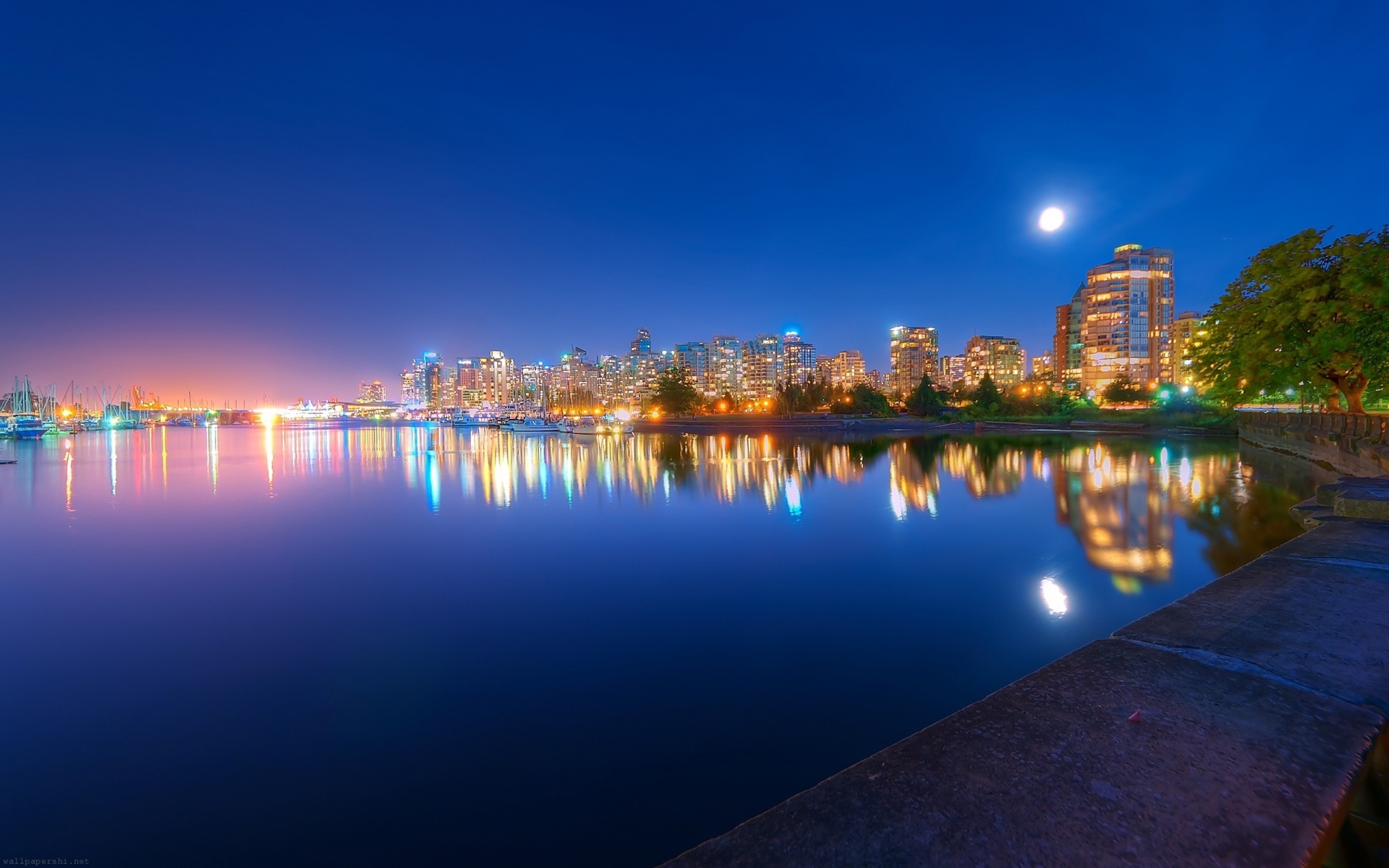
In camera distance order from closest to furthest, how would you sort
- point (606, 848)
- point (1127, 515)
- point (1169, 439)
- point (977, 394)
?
point (606, 848) < point (1127, 515) < point (1169, 439) < point (977, 394)

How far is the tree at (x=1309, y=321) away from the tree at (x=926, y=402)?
43.7 metres

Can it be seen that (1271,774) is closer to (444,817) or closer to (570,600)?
(444,817)

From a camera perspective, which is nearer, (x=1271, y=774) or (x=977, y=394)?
(x=1271, y=774)

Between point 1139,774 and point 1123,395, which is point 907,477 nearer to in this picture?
point 1139,774

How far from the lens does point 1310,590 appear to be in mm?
4164

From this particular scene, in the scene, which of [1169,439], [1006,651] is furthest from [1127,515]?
[1169,439]

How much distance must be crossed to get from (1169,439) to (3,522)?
55.2 meters

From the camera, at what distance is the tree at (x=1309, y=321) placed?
1889 centimetres

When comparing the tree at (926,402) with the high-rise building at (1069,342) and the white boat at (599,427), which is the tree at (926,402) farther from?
the high-rise building at (1069,342)

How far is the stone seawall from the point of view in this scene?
15148 millimetres

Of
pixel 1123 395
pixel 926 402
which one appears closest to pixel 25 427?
pixel 926 402

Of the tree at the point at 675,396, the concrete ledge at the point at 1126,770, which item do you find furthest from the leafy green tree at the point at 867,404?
the concrete ledge at the point at 1126,770

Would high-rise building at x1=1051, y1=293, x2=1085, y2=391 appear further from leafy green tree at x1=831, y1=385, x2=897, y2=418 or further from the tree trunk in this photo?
the tree trunk

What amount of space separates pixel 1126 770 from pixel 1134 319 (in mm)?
167348
